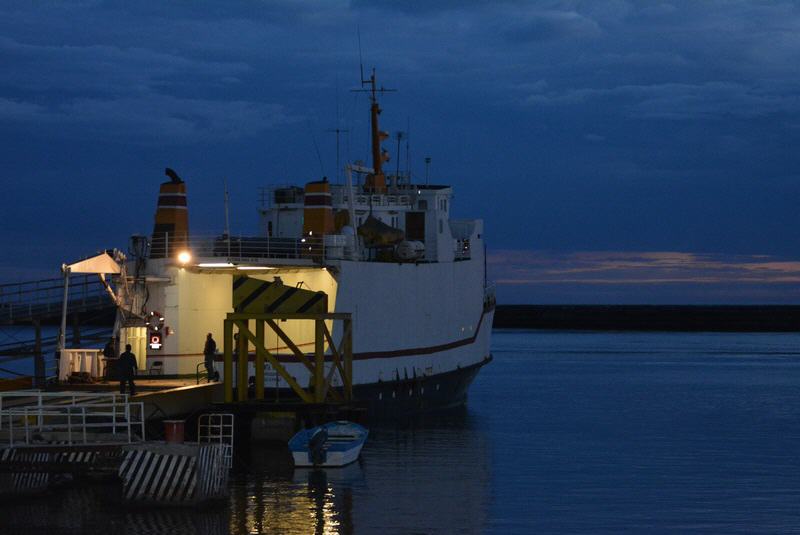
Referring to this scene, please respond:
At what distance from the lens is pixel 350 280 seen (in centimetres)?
3478

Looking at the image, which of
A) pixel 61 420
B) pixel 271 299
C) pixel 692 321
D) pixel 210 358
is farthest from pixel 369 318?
pixel 692 321

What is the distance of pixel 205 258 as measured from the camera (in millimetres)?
33625

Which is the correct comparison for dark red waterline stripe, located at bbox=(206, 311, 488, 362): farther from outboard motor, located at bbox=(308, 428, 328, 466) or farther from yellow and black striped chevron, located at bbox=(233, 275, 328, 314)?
outboard motor, located at bbox=(308, 428, 328, 466)

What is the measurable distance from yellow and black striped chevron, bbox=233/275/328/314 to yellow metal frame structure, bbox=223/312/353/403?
9.0 inches

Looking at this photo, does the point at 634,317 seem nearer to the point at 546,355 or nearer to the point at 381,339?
the point at 546,355

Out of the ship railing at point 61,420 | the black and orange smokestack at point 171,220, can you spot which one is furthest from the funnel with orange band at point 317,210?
the ship railing at point 61,420

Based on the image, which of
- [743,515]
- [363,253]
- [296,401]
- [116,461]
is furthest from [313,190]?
[743,515]

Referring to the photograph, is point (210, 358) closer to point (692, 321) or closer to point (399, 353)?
point (399, 353)

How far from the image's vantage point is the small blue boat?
29125 millimetres

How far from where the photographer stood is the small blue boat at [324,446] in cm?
2912

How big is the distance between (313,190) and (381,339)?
5.08m

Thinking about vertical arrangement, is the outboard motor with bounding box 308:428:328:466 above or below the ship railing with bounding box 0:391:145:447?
Result: below

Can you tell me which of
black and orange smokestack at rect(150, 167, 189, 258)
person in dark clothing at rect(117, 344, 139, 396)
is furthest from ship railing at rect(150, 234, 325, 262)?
person in dark clothing at rect(117, 344, 139, 396)

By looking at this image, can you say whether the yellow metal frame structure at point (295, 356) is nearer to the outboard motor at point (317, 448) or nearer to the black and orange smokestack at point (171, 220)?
the outboard motor at point (317, 448)
